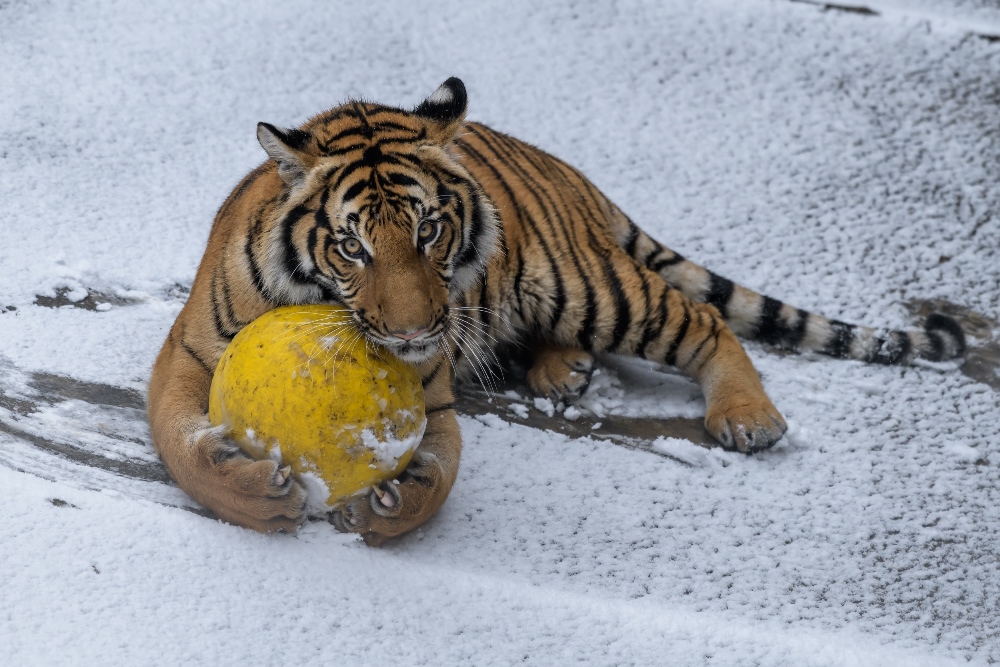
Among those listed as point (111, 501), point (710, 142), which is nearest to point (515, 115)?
point (710, 142)

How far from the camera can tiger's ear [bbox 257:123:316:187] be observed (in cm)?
195

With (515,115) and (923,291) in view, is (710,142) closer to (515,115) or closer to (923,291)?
(515,115)

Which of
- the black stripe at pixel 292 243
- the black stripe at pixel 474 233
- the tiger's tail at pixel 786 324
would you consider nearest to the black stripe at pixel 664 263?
the tiger's tail at pixel 786 324

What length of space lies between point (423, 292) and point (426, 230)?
139mm

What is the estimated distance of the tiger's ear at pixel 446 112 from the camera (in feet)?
7.13

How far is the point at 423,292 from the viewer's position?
6.32ft

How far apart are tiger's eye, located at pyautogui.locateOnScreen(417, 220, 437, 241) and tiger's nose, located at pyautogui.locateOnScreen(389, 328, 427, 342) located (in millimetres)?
186

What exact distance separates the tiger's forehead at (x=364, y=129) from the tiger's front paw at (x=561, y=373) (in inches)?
34.0

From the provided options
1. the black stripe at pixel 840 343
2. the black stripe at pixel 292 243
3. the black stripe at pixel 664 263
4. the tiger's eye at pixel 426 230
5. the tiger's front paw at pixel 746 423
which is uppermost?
the tiger's eye at pixel 426 230

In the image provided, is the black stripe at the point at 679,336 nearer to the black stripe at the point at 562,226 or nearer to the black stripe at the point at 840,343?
the black stripe at the point at 562,226

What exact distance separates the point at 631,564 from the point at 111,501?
3.34 ft

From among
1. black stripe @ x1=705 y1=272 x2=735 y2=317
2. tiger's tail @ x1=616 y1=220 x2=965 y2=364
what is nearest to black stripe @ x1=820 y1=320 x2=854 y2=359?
tiger's tail @ x1=616 y1=220 x2=965 y2=364

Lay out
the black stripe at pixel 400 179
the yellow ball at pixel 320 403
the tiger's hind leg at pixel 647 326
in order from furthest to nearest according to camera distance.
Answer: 1. the tiger's hind leg at pixel 647 326
2. the black stripe at pixel 400 179
3. the yellow ball at pixel 320 403

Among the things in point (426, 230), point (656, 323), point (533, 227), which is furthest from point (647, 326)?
point (426, 230)
